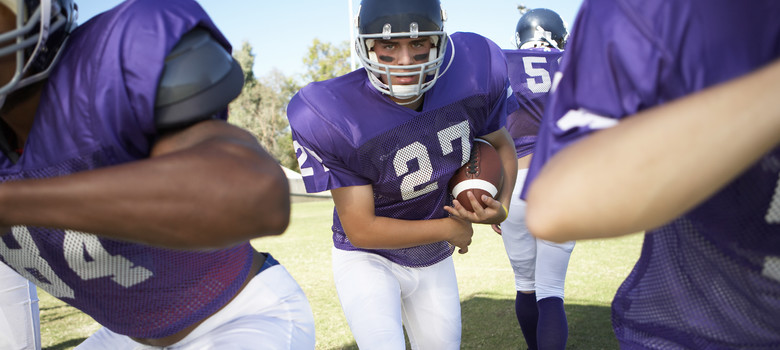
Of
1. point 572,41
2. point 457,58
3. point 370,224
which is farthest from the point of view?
point 457,58

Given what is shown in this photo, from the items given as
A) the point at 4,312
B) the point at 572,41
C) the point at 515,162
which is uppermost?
the point at 572,41

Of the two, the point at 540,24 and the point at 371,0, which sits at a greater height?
the point at 371,0

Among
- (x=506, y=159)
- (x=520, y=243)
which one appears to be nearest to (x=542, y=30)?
(x=520, y=243)

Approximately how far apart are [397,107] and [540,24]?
2396 mm

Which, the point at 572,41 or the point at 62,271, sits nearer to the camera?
the point at 572,41

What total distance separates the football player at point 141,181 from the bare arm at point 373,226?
2.89 feet

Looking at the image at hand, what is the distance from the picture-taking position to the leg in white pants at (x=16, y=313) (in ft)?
9.00

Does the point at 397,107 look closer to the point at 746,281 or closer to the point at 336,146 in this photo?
the point at 336,146

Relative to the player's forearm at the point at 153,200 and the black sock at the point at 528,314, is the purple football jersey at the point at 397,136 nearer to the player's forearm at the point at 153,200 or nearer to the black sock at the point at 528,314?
the black sock at the point at 528,314

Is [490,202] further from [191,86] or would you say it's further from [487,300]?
[487,300]

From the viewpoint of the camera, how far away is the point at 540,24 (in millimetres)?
4664

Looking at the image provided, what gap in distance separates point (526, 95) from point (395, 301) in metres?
1.87

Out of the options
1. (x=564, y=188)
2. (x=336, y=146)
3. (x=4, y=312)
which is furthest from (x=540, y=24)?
(x=564, y=188)

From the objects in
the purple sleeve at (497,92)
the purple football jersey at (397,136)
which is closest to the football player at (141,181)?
the purple football jersey at (397,136)
